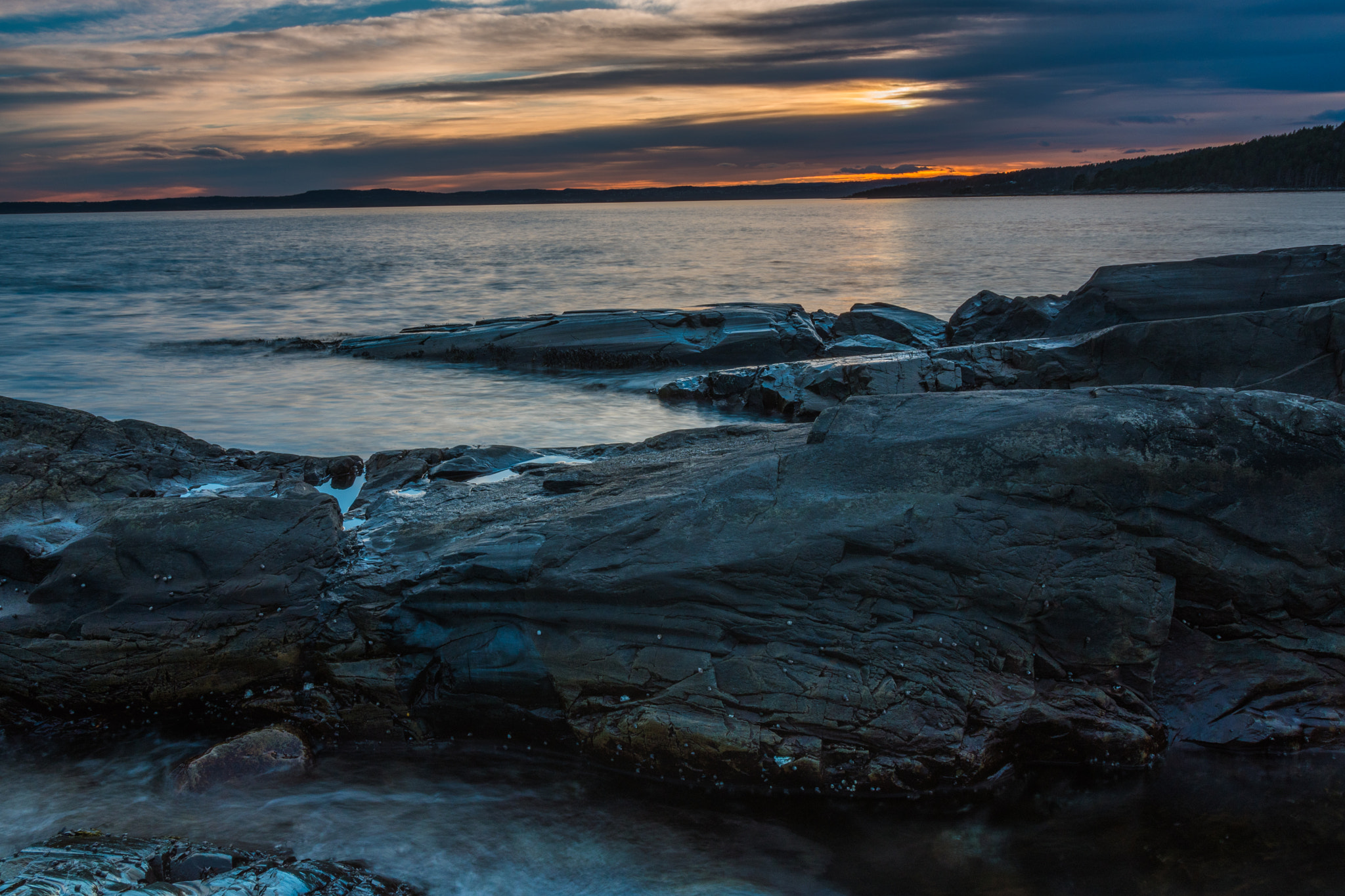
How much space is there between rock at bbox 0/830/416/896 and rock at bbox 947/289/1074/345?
484 inches

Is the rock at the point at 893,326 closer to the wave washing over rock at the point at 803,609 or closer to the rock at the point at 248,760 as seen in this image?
the wave washing over rock at the point at 803,609

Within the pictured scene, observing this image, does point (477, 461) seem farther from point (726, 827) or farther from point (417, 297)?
point (417, 297)

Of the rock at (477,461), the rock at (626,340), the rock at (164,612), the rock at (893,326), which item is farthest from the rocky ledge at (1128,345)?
the rock at (164,612)

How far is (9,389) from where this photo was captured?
14.0 meters

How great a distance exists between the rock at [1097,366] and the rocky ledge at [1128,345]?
0.04 ft

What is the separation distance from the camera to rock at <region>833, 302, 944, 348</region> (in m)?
14.5

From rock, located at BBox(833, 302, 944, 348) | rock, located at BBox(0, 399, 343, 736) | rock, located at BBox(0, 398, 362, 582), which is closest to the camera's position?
rock, located at BBox(0, 399, 343, 736)

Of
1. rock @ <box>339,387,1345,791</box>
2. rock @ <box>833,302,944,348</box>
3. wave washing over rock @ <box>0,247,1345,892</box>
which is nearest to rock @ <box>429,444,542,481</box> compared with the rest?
wave washing over rock @ <box>0,247,1345,892</box>

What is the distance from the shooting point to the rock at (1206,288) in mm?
11578

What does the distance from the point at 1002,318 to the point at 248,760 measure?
13067 millimetres

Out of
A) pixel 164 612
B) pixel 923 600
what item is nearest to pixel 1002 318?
pixel 923 600

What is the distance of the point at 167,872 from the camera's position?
328 centimetres

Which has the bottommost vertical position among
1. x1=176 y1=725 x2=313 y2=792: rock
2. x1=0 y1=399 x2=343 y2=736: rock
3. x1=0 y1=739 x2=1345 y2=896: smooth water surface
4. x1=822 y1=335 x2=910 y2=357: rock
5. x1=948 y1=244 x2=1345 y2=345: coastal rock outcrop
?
x1=0 y1=739 x2=1345 y2=896: smooth water surface

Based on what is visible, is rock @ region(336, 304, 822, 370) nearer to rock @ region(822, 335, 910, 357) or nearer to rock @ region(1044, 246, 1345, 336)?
rock @ region(822, 335, 910, 357)
